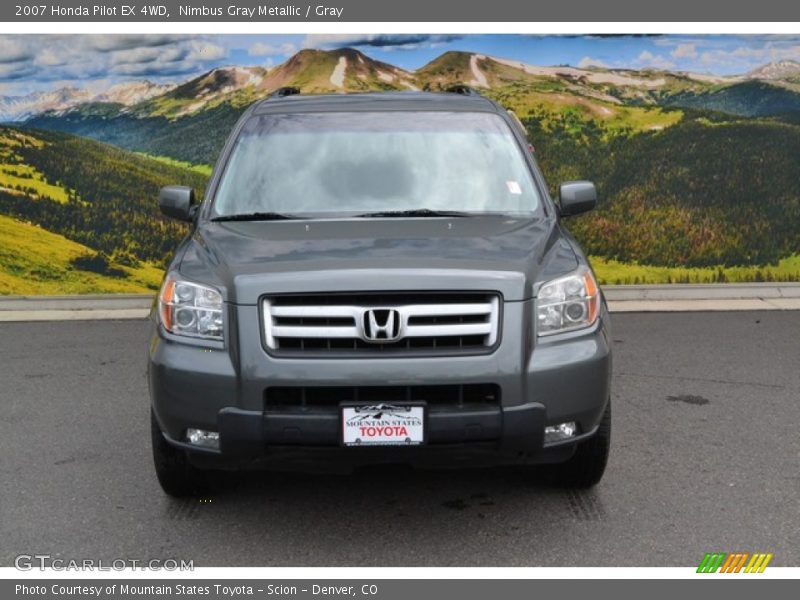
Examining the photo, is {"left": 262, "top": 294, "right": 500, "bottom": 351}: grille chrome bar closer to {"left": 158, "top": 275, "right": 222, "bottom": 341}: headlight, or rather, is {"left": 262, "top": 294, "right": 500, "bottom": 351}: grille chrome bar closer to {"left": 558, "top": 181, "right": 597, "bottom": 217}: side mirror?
{"left": 158, "top": 275, "right": 222, "bottom": 341}: headlight

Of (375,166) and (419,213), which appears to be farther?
(375,166)

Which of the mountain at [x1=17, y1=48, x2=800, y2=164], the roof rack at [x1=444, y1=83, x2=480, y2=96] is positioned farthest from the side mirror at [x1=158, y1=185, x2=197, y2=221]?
the mountain at [x1=17, y1=48, x2=800, y2=164]

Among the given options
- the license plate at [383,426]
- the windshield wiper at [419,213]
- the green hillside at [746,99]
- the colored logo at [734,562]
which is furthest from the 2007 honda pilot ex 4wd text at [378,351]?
the green hillside at [746,99]

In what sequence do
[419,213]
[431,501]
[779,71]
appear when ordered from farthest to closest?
1. [779,71]
2. [419,213]
3. [431,501]

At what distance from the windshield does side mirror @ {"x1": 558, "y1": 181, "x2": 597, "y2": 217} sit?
215 mm

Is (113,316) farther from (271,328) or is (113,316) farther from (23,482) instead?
(271,328)

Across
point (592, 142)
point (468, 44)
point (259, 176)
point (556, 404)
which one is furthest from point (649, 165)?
point (556, 404)

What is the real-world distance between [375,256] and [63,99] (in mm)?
7522

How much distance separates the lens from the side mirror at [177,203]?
5.38m

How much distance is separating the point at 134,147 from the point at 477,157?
6.52 metres

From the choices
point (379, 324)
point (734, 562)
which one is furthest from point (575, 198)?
point (734, 562)

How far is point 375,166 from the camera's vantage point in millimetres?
5262

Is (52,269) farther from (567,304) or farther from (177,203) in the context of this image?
(567,304)

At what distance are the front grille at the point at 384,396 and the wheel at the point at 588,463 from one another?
0.75 meters
